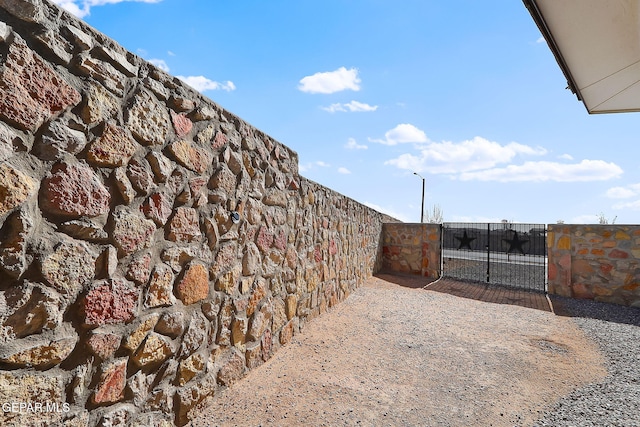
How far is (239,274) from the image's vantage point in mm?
2861

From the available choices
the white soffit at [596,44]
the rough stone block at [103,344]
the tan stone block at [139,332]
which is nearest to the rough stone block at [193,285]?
the tan stone block at [139,332]

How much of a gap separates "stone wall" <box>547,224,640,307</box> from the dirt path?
201 cm

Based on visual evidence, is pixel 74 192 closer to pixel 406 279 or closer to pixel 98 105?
pixel 98 105

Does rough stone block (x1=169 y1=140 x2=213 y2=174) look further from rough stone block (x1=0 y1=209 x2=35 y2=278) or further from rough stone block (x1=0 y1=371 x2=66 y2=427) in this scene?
rough stone block (x1=0 y1=371 x2=66 y2=427)

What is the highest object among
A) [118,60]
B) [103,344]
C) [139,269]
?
[118,60]

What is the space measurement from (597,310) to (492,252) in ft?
14.5

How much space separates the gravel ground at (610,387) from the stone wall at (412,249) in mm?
3435

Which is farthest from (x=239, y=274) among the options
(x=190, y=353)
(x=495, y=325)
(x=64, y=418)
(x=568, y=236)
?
(x=568, y=236)

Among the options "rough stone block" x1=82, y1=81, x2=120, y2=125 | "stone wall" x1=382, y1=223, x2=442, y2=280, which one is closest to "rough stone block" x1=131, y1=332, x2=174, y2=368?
"rough stone block" x1=82, y1=81, x2=120, y2=125

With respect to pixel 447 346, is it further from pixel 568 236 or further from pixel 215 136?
pixel 568 236

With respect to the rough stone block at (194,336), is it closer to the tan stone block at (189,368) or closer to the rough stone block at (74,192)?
the tan stone block at (189,368)

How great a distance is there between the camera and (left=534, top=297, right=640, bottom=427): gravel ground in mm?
2559

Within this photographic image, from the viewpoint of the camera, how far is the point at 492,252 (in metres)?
10.2

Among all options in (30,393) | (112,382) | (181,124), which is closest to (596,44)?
(181,124)
